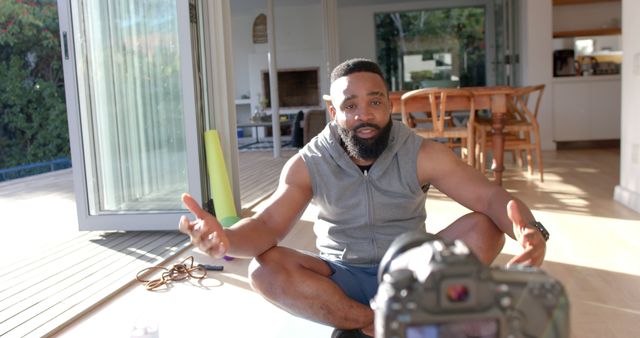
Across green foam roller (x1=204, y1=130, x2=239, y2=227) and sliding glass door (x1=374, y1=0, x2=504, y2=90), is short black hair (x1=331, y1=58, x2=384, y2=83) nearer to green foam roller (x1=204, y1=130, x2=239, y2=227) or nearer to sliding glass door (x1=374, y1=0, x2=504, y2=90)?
green foam roller (x1=204, y1=130, x2=239, y2=227)

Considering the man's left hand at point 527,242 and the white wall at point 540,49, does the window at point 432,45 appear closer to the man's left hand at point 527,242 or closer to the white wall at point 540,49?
the white wall at point 540,49

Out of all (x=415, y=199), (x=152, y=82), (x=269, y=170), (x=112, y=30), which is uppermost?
(x=112, y=30)

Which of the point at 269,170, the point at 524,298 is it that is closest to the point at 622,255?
the point at 524,298

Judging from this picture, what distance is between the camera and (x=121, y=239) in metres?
3.67

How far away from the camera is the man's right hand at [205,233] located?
4.49 feet

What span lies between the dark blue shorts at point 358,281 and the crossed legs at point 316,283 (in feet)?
0.15

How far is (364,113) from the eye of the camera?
5.86 ft

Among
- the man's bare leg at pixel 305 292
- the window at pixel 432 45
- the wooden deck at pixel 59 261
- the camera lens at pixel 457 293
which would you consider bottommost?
the wooden deck at pixel 59 261

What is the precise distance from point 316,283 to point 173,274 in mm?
1306

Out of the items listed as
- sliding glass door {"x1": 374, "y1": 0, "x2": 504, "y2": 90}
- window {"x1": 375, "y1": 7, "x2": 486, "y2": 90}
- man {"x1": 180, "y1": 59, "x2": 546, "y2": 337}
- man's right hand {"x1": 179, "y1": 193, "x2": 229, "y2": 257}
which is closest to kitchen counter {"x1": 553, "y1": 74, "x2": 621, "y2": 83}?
sliding glass door {"x1": 374, "y1": 0, "x2": 504, "y2": 90}

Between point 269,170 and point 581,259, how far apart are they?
4.45 m

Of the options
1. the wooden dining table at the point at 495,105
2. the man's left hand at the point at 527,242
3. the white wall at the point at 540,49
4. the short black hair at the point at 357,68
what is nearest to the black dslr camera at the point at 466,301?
the man's left hand at the point at 527,242

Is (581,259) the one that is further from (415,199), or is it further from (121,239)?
(121,239)

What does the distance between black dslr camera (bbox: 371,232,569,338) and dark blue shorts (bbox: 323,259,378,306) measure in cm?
98
